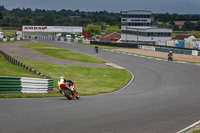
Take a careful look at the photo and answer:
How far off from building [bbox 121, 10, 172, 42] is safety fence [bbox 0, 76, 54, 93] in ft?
299

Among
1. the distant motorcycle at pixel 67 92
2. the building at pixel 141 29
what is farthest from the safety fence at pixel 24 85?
the building at pixel 141 29

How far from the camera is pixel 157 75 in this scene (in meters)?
31.6

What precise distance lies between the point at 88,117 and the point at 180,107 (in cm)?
529

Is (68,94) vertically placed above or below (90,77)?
above

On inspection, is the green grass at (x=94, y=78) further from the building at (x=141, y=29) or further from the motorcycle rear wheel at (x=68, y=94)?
the building at (x=141, y=29)

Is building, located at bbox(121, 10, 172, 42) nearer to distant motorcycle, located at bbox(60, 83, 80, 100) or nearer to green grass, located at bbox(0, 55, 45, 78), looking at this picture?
green grass, located at bbox(0, 55, 45, 78)

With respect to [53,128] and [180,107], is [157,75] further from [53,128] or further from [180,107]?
[53,128]

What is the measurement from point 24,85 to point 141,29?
9985 cm

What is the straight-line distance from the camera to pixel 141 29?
113562mm

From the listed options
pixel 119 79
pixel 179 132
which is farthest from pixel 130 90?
pixel 179 132

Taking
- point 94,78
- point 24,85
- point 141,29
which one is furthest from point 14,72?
point 141,29

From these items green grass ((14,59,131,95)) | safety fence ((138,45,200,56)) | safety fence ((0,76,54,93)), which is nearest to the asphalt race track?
safety fence ((0,76,54,93))

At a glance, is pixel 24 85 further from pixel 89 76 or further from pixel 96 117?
pixel 89 76

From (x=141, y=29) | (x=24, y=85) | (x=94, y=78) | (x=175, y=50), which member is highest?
(x=141, y=29)
